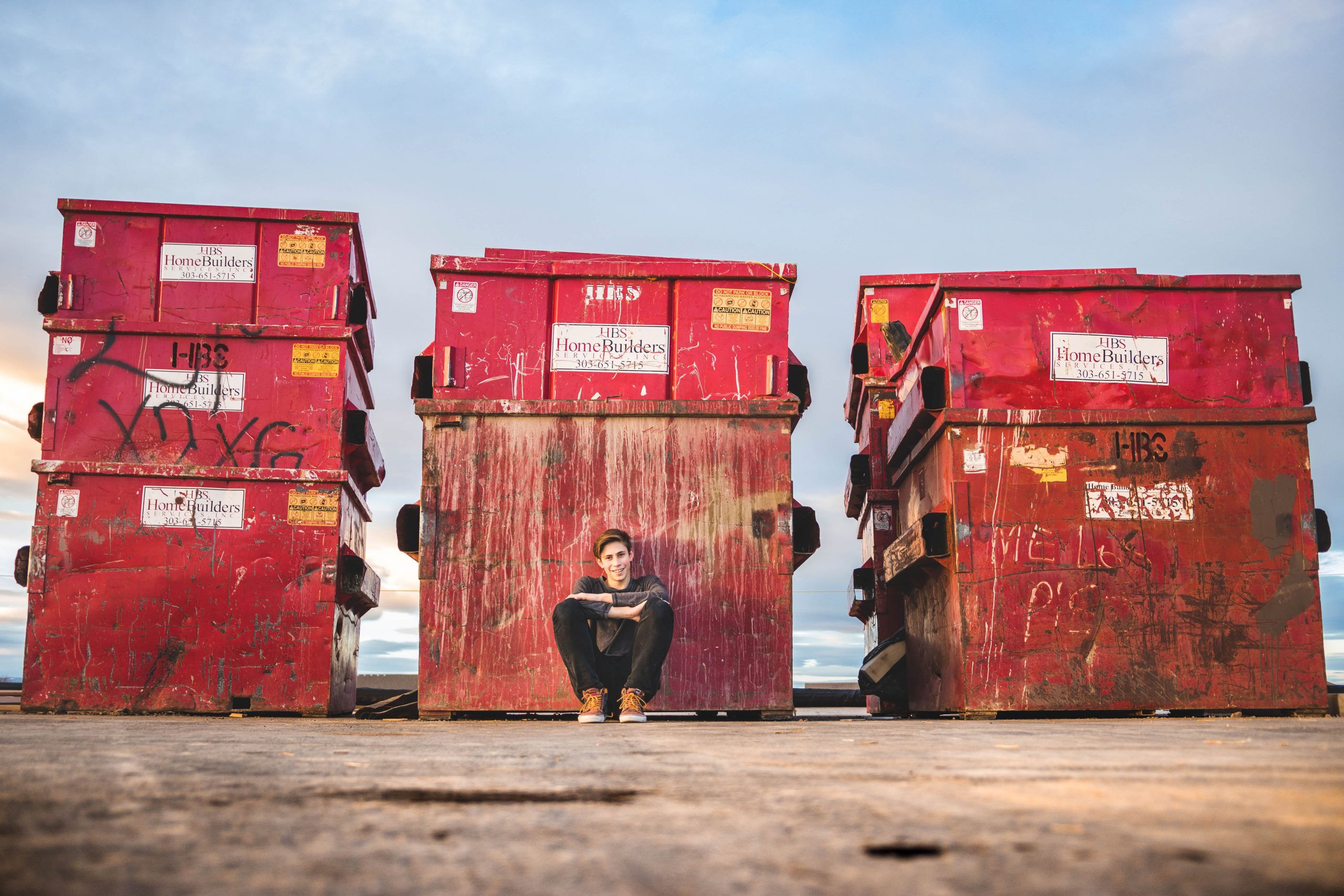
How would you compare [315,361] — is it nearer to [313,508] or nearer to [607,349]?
[313,508]

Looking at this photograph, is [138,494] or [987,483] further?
[138,494]

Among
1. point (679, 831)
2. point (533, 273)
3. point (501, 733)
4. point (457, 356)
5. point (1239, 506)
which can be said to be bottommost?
point (501, 733)

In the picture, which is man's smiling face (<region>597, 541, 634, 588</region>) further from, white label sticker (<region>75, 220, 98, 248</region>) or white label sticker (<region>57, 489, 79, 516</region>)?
white label sticker (<region>75, 220, 98, 248</region>)

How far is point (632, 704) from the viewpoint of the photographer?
5570 mm

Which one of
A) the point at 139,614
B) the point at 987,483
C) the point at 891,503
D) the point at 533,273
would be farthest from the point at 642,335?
the point at 139,614

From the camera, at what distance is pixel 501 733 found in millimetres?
4309

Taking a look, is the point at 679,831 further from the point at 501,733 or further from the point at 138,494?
the point at 138,494

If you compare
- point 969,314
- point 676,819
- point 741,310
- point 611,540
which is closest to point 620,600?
point 611,540

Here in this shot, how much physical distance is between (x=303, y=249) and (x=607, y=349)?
2183mm

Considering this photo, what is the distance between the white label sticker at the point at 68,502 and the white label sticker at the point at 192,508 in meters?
0.39

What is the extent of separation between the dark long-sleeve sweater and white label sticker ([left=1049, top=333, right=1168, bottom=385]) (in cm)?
260

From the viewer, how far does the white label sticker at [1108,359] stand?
6.20 metres

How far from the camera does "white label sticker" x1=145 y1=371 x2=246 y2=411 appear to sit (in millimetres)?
6766

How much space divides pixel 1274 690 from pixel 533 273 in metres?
4.80
